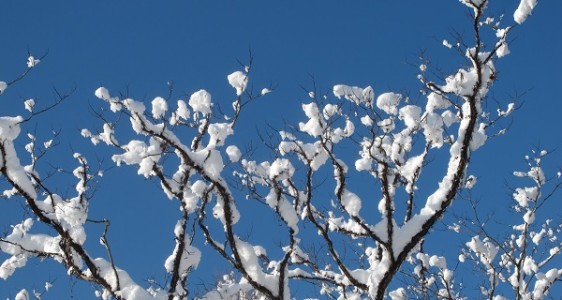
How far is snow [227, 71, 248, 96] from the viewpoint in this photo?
832cm

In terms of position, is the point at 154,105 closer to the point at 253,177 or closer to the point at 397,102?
the point at 253,177

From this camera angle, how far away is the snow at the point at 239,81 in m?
8.32

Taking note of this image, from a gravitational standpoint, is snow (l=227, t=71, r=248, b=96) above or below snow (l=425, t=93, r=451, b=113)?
above

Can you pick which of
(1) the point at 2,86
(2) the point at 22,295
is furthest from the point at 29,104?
(2) the point at 22,295

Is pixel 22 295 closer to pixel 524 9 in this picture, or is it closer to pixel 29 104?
pixel 29 104

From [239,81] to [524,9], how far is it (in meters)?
3.90

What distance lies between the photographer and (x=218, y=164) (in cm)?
756

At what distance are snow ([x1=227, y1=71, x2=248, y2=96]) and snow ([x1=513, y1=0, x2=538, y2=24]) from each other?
12.1 feet

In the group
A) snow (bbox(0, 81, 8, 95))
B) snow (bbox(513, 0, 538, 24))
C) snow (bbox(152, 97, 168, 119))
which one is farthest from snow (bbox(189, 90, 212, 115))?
snow (bbox(513, 0, 538, 24))

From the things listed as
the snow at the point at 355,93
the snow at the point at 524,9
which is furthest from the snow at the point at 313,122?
the snow at the point at 524,9

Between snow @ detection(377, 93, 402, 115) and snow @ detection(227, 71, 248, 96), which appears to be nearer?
snow @ detection(377, 93, 402, 115)

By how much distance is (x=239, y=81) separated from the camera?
8.35 meters

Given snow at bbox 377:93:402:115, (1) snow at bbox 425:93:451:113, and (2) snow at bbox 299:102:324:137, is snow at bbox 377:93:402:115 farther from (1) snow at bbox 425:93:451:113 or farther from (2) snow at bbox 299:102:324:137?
(2) snow at bbox 299:102:324:137

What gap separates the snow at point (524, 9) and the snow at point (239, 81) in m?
3.70
